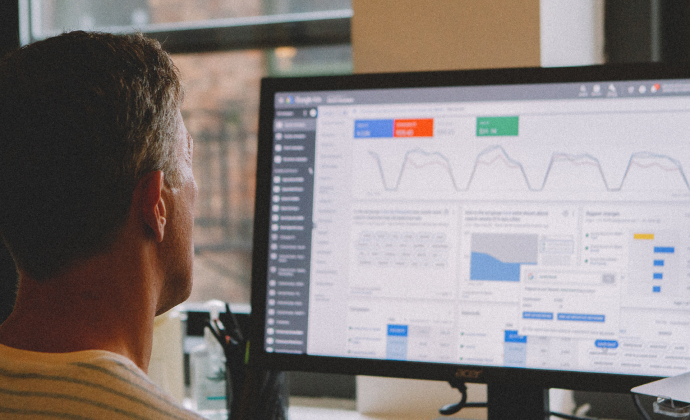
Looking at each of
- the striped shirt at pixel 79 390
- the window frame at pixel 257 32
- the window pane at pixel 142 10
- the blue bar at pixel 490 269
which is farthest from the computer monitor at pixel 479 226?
the window pane at pixel 142 10

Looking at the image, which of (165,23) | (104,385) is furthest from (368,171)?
(165,23)

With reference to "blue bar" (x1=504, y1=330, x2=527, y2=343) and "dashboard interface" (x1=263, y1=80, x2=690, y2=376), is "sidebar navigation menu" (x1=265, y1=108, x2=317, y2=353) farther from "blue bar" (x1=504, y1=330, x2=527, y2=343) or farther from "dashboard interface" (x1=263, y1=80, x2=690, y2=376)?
"blue bar" (x1=504, y1=330, x2=527, y2=343)

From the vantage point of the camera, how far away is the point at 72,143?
55 centimetres

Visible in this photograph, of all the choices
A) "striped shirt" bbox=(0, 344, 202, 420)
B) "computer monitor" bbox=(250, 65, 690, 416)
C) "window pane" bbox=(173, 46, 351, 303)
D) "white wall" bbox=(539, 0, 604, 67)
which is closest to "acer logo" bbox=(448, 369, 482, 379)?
"computer monitor" bbox=(250, 65, 690, 416)

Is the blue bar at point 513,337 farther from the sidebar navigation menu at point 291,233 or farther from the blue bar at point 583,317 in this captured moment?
the sidebar navigation menu at point 291,233

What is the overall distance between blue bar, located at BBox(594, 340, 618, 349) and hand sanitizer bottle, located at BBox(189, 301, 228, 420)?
24.4 inches

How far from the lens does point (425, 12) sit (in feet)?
3.32

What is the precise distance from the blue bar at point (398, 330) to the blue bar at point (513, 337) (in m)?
0.13

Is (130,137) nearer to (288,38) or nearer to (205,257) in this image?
(288,38)

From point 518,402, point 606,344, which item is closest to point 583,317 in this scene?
point 606,344

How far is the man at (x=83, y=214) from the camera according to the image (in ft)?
1.67

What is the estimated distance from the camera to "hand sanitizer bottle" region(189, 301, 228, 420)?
104 centimetres

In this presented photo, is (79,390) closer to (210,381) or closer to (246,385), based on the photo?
(246,385)

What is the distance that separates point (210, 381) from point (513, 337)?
56 cm
